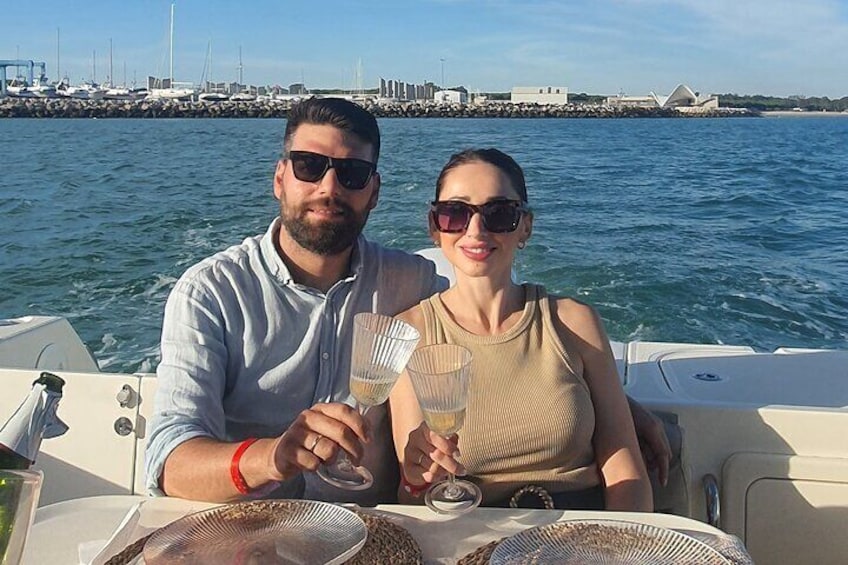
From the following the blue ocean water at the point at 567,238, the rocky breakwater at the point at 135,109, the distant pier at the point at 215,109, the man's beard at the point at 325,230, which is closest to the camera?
the man's beard at the point at 325,230

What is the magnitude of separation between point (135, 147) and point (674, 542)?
3128 cm

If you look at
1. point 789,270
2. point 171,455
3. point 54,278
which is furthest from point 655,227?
point 171,455

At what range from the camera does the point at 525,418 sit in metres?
1.78

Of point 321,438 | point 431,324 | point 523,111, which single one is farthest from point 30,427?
point 523,111

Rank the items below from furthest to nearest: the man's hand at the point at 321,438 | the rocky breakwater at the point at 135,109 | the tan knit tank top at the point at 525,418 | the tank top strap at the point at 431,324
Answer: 1. the rocky breakwater at the point at 135,109
2. the tank top strap at the point at 431,324
3. the tan knit tank top at the point at 525,418
4. the man's hand at the point at 321,438

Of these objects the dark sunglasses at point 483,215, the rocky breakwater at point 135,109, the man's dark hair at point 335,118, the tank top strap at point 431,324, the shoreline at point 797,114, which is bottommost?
the tank top strap at point 431,324

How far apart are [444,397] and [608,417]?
2.24 ft

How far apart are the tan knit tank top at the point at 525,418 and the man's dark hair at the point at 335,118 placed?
0.57 meters

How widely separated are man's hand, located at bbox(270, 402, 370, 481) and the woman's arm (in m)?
0.69

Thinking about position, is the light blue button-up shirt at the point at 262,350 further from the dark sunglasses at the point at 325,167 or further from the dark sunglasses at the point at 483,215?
the dark sunglasses at the point at 483,215

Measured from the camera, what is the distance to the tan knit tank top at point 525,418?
5.86 ft

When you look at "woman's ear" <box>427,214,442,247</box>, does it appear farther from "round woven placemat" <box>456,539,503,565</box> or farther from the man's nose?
"round woven placemat" <box>456,539,503,565</box>

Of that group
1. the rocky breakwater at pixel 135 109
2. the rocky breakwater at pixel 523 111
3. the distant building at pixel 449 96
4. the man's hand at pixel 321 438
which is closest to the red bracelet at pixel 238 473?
the man's hand at pixel 321 438

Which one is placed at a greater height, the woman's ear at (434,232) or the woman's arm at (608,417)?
the woman's ear at (434,232)
